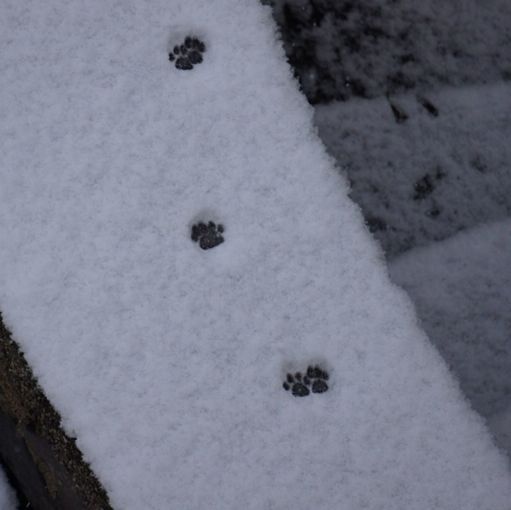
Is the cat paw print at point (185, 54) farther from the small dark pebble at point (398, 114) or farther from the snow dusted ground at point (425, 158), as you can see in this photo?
the small dark pebble at point (398, 114)

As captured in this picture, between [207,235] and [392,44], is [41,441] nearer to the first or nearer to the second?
[207,235]

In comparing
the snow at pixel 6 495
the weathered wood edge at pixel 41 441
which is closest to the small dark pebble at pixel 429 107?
the weathered wood edge at pixel 41 441

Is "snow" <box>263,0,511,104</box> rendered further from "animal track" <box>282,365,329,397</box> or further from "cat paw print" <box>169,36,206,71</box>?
"animal track" <box>282,365,329,397</box>

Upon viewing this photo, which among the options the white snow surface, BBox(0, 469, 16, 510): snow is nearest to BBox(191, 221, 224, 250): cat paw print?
the white snow surface

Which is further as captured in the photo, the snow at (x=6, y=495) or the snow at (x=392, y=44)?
the snow at (x=6, y=495)

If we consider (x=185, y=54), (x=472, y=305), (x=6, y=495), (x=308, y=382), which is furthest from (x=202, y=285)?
(x=6, y=495)
